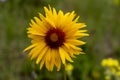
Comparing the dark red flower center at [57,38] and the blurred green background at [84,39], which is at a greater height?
the blurred green background at [84,39]

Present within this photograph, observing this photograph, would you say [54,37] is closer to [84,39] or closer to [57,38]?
[57,38]

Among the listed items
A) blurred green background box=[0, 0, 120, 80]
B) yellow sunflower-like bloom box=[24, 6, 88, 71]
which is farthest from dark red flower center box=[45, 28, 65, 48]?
blurred green background box=[0, 0, 120, 80]

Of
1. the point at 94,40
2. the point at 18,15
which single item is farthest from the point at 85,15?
the point at 18,15

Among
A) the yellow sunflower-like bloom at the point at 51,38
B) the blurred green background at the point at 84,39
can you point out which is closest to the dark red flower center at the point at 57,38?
the yellow sunflower-like bloom at the point at 51,38

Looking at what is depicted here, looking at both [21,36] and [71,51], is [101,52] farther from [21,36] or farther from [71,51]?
[71,51]

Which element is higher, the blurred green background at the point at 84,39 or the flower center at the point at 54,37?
the blurred green background at the point at 84,39

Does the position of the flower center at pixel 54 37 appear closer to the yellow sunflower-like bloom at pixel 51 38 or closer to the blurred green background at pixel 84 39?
the yellow sunflower-like bloom at pixel 51 38

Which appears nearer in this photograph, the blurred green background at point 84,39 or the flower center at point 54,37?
the flower center at point 54,37

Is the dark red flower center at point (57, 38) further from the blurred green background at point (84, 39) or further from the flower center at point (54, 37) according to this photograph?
the blurred green background at point (84, 39)
